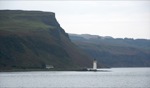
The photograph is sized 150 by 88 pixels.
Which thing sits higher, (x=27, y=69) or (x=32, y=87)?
(x=32, y=87)

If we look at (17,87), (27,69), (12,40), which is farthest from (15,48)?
(17,87)

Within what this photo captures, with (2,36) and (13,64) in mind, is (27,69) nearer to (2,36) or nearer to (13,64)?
(13,64)

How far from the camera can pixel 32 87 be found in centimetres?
8419

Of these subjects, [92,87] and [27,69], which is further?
[27,69]

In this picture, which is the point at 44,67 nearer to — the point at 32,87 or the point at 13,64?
the point at 13,64

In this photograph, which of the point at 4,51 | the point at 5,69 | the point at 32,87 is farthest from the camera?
the point at 4,51

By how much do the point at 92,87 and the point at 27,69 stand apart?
3804 inches

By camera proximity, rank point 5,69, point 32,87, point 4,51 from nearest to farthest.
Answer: point 32,87
point 5,69
point 4,51

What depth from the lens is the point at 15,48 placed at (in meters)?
197

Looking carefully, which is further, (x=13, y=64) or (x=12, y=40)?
(x=12, y=40)

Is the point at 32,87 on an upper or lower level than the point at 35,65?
upper

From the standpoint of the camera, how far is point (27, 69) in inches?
7077

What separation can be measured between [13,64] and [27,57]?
13.4m

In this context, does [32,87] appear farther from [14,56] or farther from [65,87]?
[14,56]
